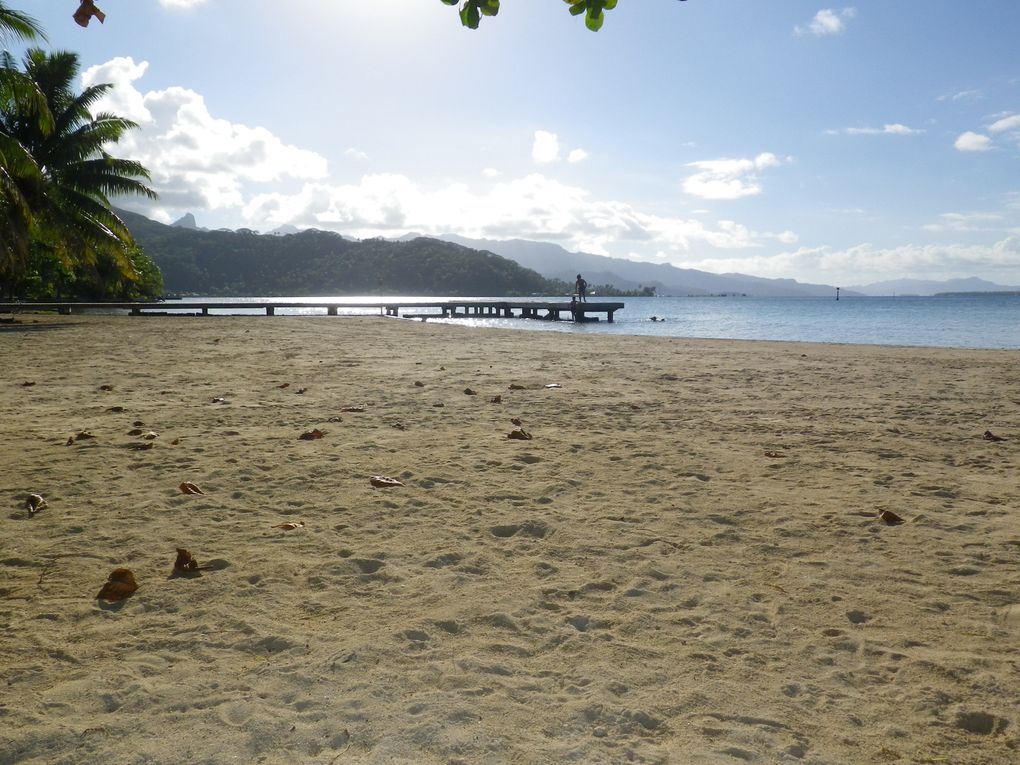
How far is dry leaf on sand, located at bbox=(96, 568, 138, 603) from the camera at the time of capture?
109 inches

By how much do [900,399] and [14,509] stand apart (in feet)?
27.4

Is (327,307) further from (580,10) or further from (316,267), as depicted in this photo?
(316,267)

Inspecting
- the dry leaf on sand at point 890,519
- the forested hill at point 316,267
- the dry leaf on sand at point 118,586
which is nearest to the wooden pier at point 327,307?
the dry leaf on sand at point 118,586

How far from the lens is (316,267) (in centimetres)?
12769

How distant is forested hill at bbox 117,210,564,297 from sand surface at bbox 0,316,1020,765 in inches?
4310

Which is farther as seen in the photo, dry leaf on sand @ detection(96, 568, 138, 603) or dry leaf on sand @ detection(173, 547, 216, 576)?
dry leaf on sand @ detection(173, 547, 216, 576)

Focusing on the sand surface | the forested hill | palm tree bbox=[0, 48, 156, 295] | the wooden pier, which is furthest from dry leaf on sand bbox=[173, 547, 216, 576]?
the forested hill

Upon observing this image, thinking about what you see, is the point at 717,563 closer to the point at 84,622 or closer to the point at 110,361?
the point at 84,622

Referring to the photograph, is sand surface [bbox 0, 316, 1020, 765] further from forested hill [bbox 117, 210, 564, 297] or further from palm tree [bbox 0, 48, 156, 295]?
forested hill [bbox 117, 210, 564, 297]

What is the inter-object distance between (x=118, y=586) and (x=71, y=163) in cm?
2650

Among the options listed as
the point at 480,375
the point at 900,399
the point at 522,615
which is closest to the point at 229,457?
the point at 522,615

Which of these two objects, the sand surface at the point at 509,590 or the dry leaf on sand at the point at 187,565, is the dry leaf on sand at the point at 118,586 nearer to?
the sand surface at the point at 509,590

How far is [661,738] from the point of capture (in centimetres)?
195

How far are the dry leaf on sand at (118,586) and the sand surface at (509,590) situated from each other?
50 mm
